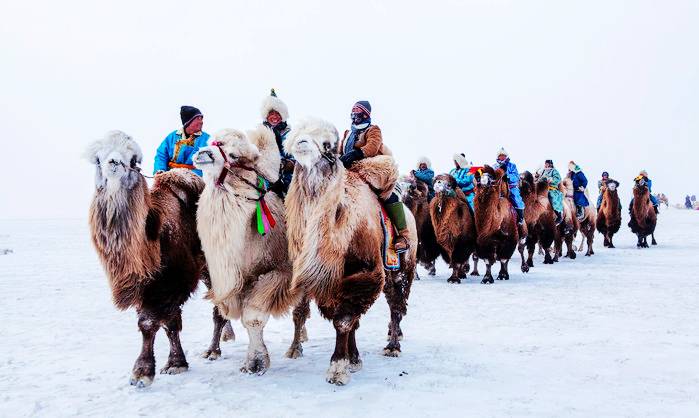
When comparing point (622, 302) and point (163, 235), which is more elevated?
point (163, 235)

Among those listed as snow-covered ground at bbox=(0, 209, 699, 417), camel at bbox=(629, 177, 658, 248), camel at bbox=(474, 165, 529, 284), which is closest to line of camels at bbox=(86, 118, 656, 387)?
snow-covered ground at bbox=(0, 209, 699, 417)

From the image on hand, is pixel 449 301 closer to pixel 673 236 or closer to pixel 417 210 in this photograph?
pixel 417 210

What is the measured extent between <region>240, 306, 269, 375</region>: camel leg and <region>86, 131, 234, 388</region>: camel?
0.62 meters

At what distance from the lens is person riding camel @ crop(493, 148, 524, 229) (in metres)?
11.9

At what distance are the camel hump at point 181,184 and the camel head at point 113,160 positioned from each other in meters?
0.76

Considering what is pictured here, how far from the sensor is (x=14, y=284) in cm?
1089

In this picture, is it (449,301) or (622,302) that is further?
(449,301)

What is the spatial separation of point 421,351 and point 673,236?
22.3 metres

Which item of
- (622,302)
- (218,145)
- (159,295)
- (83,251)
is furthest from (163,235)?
(83,251)

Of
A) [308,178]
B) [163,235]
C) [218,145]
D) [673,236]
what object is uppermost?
[218,145]

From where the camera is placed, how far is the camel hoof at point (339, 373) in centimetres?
452

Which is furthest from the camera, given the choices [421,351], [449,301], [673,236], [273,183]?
[673,236]

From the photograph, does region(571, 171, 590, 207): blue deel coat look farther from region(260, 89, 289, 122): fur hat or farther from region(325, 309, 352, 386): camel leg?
region(325, 309, 352, 386): camel leg

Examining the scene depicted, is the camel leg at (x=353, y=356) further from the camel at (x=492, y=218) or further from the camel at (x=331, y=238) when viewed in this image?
the camel at (x=492, y=218)
